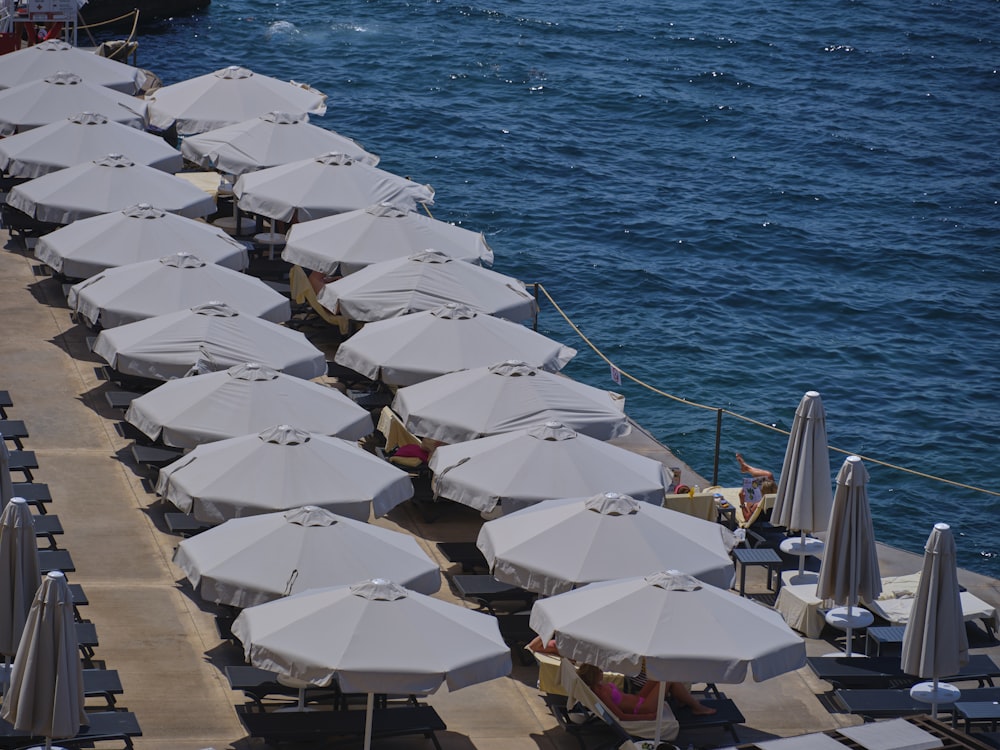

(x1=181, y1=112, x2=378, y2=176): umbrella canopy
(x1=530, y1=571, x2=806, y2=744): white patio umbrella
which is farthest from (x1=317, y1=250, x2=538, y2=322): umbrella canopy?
(x1=530, y1=571, x2=806, y2=744): white patio umbrella

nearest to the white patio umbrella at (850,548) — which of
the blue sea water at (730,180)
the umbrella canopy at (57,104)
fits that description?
the blue sea water at (730,180)

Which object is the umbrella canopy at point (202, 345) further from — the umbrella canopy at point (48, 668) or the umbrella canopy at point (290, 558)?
the umbrella canopy at point (48, 668)

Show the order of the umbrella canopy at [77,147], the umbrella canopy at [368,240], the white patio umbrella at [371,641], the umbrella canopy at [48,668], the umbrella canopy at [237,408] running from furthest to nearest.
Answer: the umbrella canopy at [77,147] → the umbrella canopy at [368,240] → the umbrella canopy at [237,408] → the white patio umbrella at [371,641] → the umbrella canopy at [48,668]

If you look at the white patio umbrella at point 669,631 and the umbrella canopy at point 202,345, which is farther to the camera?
the umbrella canopy at point 202,345

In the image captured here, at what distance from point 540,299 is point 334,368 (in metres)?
15.0

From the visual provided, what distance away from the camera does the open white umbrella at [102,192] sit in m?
23.1

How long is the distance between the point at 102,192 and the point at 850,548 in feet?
42.6

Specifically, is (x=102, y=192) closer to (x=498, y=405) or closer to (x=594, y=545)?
(x=498, y=405)

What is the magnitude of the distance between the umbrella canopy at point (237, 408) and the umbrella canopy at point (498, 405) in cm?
76

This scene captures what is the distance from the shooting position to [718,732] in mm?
14398

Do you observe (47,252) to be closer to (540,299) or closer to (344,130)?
(540,299)

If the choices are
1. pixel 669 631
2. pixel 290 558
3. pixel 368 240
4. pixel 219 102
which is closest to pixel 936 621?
pixel 669 631

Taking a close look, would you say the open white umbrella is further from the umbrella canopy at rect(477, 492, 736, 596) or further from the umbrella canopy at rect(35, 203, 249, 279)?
the umbrella canopy at rect(477, 492, 736, 596)

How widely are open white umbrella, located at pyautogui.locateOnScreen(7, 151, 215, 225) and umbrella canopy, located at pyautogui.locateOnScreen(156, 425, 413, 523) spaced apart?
26.7 ft
